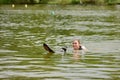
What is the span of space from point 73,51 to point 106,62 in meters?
4.06

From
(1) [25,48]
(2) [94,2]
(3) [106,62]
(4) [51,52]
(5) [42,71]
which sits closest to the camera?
(5) [42,71]

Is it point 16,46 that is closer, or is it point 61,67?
point 61,67

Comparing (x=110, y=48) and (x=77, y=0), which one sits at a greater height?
(x=110, y=48)

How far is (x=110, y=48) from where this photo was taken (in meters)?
20.5

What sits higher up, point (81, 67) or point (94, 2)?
point (81, 67)

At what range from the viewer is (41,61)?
15.5m

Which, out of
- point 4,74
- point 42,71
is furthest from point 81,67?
point 4,74

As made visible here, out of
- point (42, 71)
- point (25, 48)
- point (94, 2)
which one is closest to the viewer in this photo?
point (42, 71)

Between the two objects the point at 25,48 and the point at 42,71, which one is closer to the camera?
the point at 42,71

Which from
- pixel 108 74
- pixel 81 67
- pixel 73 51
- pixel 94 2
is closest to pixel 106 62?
pixel 81 67

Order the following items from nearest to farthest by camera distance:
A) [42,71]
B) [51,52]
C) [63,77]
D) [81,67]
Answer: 1. [63,77]
2. [42,71]
3. [81,67]
4. [51,52]

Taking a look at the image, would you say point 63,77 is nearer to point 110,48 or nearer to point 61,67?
point 61,67

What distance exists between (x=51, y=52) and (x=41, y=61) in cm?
276

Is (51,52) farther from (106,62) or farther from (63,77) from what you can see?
(63,77)
